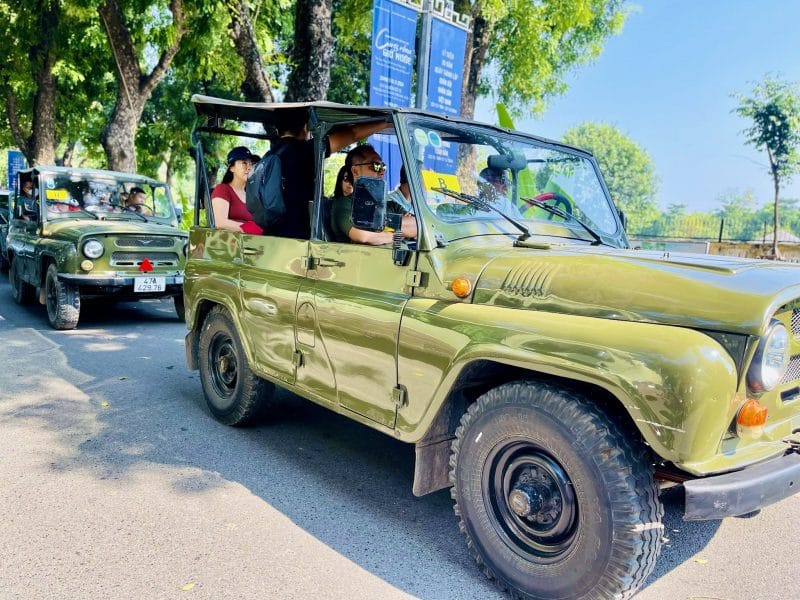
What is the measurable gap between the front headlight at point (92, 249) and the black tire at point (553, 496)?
261 inches

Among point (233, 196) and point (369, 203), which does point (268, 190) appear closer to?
point (233, 196)

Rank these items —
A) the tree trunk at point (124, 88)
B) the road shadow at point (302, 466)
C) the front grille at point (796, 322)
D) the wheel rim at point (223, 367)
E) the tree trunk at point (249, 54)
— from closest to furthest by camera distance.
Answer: the front grille at point (796, 322)
the road shadow at point (302, 466)
the wheel rim at point (223, 367)
the tree trunk at point (249, 54)
the tree trunk at point (124, 88)

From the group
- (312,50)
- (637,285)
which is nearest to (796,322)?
(637,285)

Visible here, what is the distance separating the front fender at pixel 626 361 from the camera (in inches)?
85.0

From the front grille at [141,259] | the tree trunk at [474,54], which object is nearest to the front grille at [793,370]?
the front grille at [141,259]

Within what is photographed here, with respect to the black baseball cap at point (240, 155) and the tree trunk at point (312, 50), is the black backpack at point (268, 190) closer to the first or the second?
the black baseball cap at point (240, 155)

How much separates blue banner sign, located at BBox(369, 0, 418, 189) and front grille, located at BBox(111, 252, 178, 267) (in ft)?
11.2

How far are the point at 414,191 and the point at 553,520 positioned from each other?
165cm

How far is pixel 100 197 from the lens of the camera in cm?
915

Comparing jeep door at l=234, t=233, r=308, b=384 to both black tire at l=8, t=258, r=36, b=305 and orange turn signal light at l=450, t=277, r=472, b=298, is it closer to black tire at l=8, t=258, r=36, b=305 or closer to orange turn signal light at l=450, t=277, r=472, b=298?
orange turn signal light at l=450, t=277, r=472, b=298

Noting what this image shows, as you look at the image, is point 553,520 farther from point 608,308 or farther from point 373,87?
point 373,87

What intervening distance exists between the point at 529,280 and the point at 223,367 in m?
2.85

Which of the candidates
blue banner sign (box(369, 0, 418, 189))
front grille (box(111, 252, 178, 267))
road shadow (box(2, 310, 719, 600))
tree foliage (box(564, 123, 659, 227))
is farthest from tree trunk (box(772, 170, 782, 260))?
tree foliage (box(564, 123, 659, 227))

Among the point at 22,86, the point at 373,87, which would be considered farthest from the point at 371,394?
the point at 22,86
